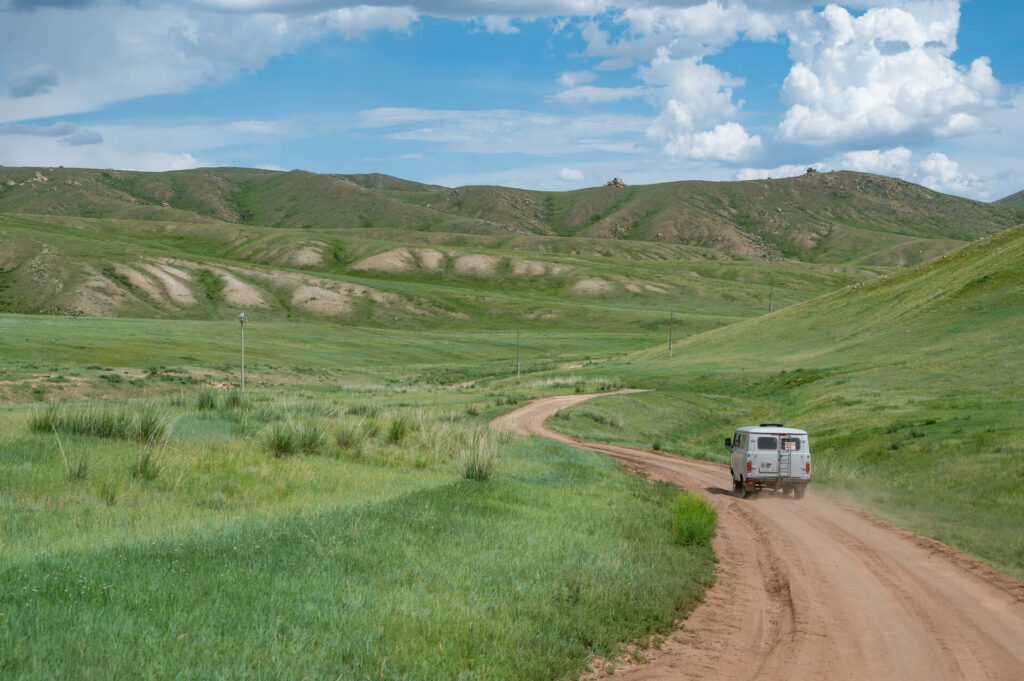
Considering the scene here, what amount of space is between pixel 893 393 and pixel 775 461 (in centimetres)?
2542

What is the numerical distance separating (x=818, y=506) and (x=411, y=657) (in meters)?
19.4

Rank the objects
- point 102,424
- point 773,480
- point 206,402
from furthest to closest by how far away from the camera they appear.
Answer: point 206,402
point 773,480
point 102,424

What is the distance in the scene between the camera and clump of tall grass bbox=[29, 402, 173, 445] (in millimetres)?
18047

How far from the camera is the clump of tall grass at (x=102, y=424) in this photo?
18047 mm

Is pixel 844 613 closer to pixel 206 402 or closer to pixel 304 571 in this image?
pixel 304 571

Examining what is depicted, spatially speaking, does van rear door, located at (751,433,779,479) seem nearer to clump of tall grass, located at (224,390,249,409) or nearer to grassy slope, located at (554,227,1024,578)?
grassy slope, located at (554,227,1024,578)

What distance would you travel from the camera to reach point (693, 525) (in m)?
17.4

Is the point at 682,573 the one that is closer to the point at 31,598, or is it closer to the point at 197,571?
the point at 197,571

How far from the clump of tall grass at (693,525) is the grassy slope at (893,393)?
5632mm

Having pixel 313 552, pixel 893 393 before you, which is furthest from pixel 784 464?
pixel 893 393

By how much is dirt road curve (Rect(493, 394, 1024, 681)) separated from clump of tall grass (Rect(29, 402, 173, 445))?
1263 centimetres

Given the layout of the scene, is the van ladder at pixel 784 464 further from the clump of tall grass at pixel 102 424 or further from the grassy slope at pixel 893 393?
the clump of tall grass at pixel 102 424

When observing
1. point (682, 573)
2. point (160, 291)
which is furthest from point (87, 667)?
point (160, 291)

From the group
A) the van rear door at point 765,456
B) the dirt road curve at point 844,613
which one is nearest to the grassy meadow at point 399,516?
the dirt road curve at point 844,613
